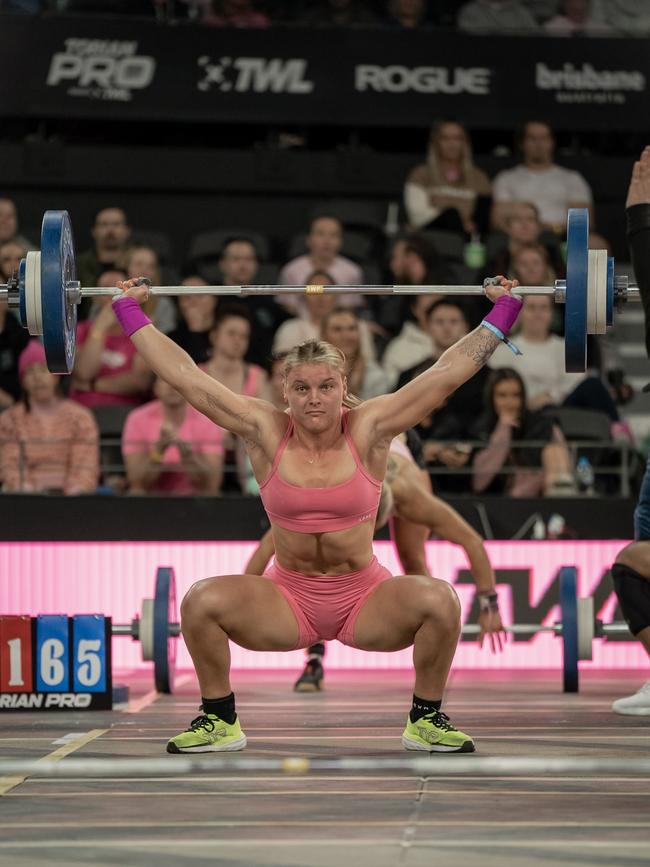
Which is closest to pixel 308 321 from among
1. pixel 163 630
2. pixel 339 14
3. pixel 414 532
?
pixel 414 532

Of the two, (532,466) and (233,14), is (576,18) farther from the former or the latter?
(532,466)

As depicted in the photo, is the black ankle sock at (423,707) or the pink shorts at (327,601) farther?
the pink shorts at (327,601)

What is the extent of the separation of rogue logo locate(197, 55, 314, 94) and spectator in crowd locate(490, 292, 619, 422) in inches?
Answer: 119

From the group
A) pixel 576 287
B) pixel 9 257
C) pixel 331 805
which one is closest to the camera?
pixel 331 805

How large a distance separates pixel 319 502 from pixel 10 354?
5.41m

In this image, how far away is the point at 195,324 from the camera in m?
10.6

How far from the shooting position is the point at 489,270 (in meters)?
11.3

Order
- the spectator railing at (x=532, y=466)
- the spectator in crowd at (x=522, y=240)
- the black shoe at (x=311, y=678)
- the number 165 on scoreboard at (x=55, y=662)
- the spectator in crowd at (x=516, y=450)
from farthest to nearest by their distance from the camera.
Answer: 1. the spectator in crowd at (x=522, y=240)
2. the spectator in crowd at (x=516, y=450)
3. the spectator railing at (x=532, y=466)
4. the black shoe at (x=311, y=678)
5. the number 165 on scoreboard at (x=55, y=662)

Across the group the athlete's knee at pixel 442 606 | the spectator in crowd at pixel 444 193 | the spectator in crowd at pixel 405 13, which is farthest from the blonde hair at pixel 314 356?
the spectator in crowd at pixel 405 13

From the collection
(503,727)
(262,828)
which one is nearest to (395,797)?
(262,828)

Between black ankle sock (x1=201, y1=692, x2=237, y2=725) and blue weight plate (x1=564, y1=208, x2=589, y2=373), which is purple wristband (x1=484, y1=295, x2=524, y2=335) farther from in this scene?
black ankle sock (x1=201, y1=692, x2=237, y2=725)

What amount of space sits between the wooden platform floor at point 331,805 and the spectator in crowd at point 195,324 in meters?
4.28

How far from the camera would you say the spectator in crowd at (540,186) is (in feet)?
39.3

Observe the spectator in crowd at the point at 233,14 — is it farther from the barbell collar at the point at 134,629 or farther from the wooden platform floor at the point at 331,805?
the wooden platform floor at the point at 331,805
